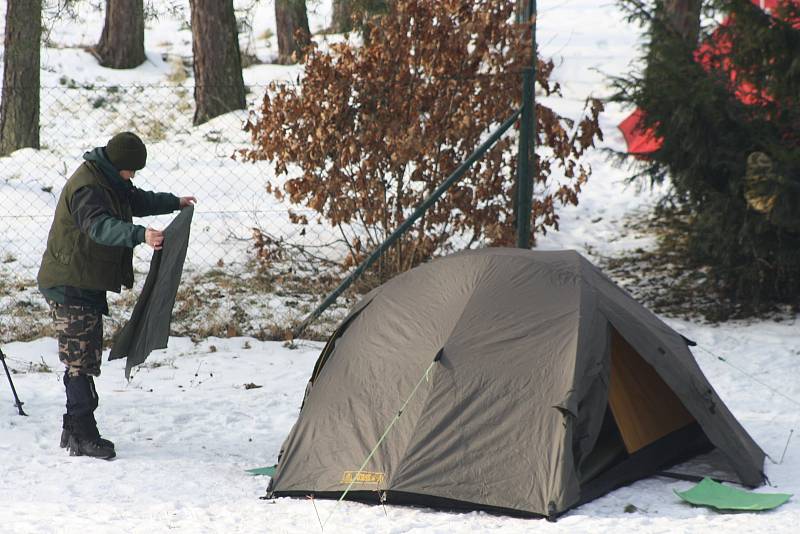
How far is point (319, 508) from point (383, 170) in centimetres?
451

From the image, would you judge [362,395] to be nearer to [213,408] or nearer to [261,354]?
[213,408]

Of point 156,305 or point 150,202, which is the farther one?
point 150,202

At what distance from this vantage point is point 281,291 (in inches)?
374

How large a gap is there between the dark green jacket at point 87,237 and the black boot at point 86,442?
2.56ft

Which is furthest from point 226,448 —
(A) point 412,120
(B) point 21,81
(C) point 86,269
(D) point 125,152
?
(B) point 21,81

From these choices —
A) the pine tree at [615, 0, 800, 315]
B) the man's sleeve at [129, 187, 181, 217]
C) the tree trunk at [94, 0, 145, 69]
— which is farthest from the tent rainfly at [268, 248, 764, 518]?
the tree trunk at [94, 0, 145, 69]

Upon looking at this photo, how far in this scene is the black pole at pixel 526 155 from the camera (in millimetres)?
8211

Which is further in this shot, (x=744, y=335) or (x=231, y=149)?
(x=231, y=149)

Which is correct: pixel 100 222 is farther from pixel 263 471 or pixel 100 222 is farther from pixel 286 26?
pixel 286 26

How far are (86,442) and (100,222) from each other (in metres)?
1.29

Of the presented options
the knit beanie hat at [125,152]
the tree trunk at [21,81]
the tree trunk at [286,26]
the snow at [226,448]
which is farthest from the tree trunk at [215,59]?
the knit beanie hat at [125,152]

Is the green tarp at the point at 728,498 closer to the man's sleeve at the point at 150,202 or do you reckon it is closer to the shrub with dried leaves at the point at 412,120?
the man's sleeve at the point at 150,202

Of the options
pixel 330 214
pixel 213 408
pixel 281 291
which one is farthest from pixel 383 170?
pixel 213 408

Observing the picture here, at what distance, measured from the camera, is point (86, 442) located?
19.0 ft
